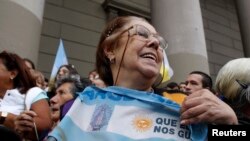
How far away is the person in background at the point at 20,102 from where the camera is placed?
206 centimetres

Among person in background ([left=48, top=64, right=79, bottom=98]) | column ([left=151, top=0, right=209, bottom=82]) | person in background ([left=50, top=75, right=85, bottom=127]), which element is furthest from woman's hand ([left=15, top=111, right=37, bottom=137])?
column ([left=151, top=0, right=209, bottom=82])

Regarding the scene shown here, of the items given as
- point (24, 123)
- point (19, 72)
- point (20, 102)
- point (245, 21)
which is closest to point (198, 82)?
point (19, 72)

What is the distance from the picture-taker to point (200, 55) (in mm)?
A: 5586

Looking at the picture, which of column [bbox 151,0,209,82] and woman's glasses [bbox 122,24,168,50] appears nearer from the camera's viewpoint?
woman's glasses [bbox 122,24,168,50]

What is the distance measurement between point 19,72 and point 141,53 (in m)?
1.32

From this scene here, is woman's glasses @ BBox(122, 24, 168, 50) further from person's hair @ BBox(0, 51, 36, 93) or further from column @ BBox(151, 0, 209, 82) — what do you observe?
column @ BBox(151, 0, 209, 82)

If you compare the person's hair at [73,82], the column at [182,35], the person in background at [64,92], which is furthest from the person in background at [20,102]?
the column at [182,35]

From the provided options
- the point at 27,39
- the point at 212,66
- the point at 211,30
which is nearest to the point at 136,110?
the point at 27,39

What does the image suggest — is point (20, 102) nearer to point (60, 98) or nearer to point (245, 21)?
point (60, 98)

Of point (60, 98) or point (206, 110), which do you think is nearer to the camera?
point (206, 110)

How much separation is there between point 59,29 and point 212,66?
401 centimetres

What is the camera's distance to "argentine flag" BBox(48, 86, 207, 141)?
1.22 meters

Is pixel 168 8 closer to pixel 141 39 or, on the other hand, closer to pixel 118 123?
pixel 141 39

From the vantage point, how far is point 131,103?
1307 mm
